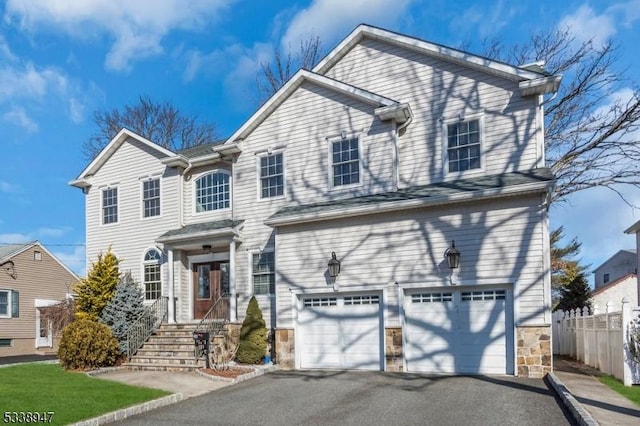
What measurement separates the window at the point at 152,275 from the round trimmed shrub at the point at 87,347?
333cm

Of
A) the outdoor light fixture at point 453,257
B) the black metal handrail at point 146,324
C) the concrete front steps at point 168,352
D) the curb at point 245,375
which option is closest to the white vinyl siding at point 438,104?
the outdoor light fixture at point 453,257

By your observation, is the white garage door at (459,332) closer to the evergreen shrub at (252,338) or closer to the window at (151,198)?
the evergreen shrub at (252,338)

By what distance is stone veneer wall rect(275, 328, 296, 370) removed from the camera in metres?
14.1

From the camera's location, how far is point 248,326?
14.5 meters

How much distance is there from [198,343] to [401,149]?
751 cm

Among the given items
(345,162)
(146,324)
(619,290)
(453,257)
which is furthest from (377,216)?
(619,290)

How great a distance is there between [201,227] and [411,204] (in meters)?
7.31

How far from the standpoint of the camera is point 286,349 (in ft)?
46.7

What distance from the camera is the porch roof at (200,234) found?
16.0 meters

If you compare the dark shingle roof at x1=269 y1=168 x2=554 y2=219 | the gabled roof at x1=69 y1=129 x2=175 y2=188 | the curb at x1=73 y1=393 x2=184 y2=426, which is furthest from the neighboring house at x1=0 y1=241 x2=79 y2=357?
the curb at x1=73 y1=393 x2=184 y2=426

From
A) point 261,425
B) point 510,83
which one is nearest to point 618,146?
point 510,83

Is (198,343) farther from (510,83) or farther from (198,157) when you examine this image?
(510,83)

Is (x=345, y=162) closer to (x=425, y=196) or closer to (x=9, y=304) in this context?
(x=425, y=196)

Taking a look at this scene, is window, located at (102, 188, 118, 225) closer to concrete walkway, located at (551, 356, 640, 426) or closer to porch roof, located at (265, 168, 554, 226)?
porch roof, located at (265, 168, 554, 226)
